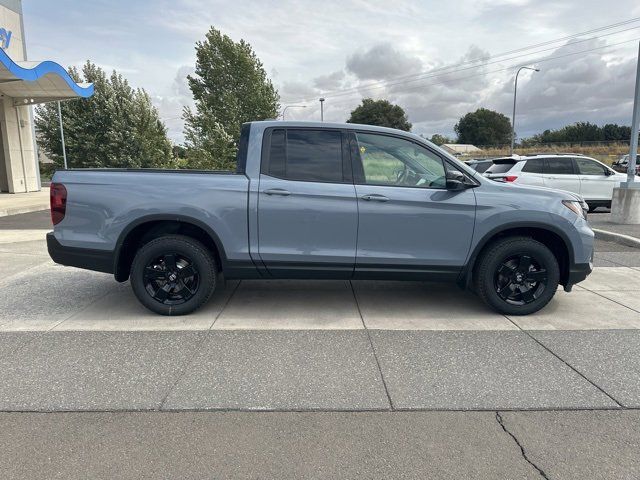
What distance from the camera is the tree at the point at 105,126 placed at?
24.0m

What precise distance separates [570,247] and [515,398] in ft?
6.83

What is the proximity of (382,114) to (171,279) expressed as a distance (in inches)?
3493

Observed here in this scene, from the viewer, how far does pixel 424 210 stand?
4.38 meters

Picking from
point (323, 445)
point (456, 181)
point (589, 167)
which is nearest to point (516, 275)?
point (456, 181)

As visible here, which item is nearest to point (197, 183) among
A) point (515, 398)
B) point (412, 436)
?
point (412, 436)

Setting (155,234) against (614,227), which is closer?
(155,234)

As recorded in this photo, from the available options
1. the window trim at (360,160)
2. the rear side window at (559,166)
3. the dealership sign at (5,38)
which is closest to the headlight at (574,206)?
the window trim at (360,160)

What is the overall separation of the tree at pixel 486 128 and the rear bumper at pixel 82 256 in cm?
11671

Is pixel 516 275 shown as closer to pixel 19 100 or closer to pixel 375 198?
pixel 375 198

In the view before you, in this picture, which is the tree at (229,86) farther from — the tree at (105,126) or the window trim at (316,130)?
the window trim at (316,130)

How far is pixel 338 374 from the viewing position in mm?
3406

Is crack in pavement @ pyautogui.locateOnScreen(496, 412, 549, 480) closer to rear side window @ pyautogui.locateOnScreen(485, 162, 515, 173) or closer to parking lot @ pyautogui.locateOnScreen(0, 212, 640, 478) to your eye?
parking lot @ pyautogui.locateOnScreen(0, 212, 640, 478)

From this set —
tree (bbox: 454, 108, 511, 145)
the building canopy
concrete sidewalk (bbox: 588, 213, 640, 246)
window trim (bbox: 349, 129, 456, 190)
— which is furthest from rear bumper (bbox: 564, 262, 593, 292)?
tree (bbox: 454, 108, 511, 145)

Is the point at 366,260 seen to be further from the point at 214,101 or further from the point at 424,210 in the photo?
the point at 214,101
